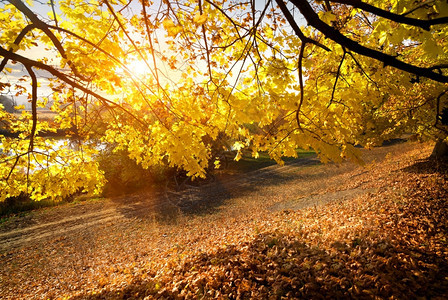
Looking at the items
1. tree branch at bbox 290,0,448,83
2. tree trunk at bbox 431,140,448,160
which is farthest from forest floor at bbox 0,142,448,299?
tree branch at bbox 290,0,448,83

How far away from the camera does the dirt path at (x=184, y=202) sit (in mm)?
10016

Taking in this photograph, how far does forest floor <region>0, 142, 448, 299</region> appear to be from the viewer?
12.2 feet

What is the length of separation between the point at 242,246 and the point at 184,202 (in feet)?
27.4

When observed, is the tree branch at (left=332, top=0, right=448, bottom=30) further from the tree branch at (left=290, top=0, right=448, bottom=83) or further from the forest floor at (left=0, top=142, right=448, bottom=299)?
the forest floor at (left=0, top=142, right=448, bottom=299)

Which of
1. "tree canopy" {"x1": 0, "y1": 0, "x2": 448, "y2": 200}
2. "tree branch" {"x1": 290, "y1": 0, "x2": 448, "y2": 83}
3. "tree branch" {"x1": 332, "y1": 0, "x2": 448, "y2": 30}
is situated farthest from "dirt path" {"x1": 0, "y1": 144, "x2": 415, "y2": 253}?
"tree branch" {"x1": 332, "y1": 0, "x2": 448, "y2": 30}

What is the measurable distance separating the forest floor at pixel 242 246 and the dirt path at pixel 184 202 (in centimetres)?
9

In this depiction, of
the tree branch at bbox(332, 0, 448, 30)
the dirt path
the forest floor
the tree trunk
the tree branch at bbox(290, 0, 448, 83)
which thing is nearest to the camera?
the tree branch at bbox(332, 0, 448, 30)

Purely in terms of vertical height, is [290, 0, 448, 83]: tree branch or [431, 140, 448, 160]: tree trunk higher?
[290, 0, 448, 83]: tree branch

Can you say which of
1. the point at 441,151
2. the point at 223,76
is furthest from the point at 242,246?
the point at 441,151

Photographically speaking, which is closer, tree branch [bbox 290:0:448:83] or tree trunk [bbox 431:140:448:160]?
tree branch [bbox 290:0:448:83]

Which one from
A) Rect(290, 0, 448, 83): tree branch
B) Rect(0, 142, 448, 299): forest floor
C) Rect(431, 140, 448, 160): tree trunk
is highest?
Rect(290, 0, 448, 83): tree branch

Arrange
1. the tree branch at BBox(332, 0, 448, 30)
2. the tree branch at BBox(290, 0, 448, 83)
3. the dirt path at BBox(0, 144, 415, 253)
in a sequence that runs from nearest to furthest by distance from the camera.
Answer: the tree branch at BBox(332, 0, 448, 30), the tree branch at BBox(290, 0, 448, 83), the dirt path at BBox(0, 144, 415, 253)

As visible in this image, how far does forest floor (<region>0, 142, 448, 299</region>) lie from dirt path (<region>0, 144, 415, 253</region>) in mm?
95

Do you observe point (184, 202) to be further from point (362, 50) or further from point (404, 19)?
point (404, 19)
